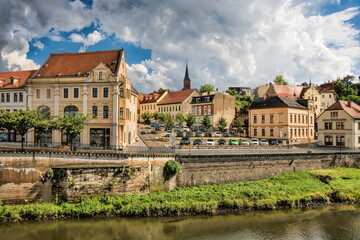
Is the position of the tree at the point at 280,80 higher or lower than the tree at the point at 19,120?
higher

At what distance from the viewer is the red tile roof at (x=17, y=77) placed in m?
40.5

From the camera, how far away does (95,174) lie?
25.8m

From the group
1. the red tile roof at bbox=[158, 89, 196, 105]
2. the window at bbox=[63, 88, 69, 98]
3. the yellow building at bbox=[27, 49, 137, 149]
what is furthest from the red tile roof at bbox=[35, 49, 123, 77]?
the red tile roof at bbox=[158, 89, 196, 105]

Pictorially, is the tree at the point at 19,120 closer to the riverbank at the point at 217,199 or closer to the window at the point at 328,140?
the riverbank at the point at 217,199

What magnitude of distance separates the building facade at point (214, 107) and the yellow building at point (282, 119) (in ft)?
43.3

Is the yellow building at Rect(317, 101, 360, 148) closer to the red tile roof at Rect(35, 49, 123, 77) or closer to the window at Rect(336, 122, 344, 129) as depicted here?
the window at Rect(336, 122, 344, 129)

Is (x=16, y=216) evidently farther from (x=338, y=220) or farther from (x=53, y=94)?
(x=338, y=220)

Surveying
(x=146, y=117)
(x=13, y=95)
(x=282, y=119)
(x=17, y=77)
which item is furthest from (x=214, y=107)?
(x=13, y=95)

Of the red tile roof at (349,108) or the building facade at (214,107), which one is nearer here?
the red tile roof at (349,108)

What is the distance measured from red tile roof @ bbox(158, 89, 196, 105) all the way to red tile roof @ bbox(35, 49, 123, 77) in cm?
4306

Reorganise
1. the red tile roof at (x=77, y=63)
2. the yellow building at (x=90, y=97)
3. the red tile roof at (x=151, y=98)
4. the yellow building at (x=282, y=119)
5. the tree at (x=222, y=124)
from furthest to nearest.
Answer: the red tile roof at (x=151, y=98) → the tree at (x=222, y=124) → the yellow building at (x=282, y=119) → the red tile roof at (x=77, y=63) → the yellow building at (x=90, y=97)

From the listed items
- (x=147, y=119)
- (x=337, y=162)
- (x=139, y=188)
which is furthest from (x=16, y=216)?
(x=147, y=119)

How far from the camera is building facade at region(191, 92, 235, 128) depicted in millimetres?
74500

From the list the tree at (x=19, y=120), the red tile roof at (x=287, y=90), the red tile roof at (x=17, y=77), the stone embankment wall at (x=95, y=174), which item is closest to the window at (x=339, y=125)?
the stone embankment wall at (x=95, y=174)
